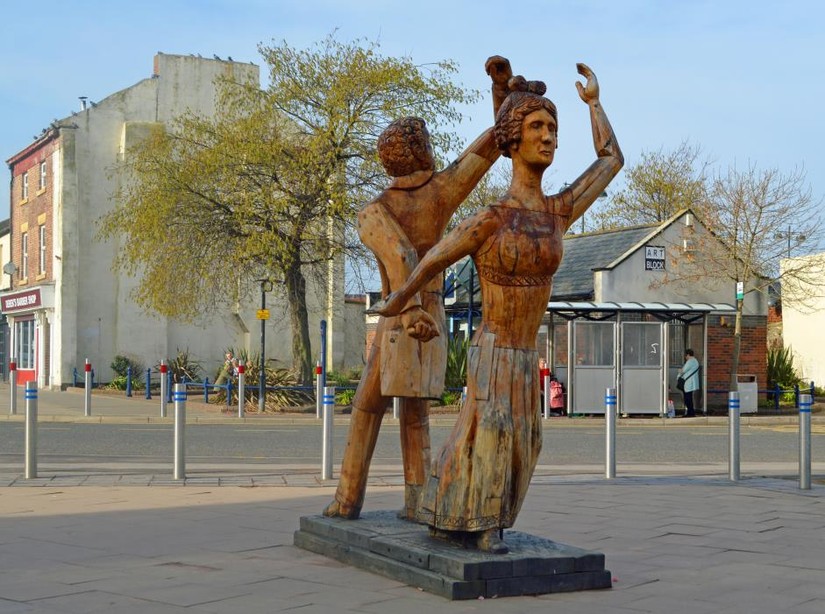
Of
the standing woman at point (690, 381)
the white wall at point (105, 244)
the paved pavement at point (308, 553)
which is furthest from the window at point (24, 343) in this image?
the paved pavement at point (308, 553)

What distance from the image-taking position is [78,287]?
3688 centimetres

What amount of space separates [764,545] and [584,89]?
3004 mm

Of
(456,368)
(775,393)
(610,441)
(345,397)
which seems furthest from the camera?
(775,393)

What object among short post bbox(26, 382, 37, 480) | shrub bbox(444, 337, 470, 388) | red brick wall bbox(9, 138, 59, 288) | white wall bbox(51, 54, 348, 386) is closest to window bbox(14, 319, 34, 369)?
red brick wall bbox(9, 138, 59, 288)

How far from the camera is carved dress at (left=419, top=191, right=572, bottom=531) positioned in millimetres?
5586

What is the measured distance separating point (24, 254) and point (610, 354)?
78.9ft

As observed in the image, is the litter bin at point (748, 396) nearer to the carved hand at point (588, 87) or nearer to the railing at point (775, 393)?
the railing at point (775, 393)

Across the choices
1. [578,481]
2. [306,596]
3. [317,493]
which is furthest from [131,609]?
[578,481]

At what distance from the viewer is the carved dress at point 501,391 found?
18.3 ft

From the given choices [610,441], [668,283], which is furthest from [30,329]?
[610,441]

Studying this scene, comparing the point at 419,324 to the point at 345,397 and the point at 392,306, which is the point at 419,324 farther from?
the point at 345,397

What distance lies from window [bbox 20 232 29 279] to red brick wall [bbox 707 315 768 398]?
24.1 metres

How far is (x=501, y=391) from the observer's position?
5648 millimetres

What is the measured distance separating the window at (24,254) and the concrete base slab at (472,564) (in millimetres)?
37110
